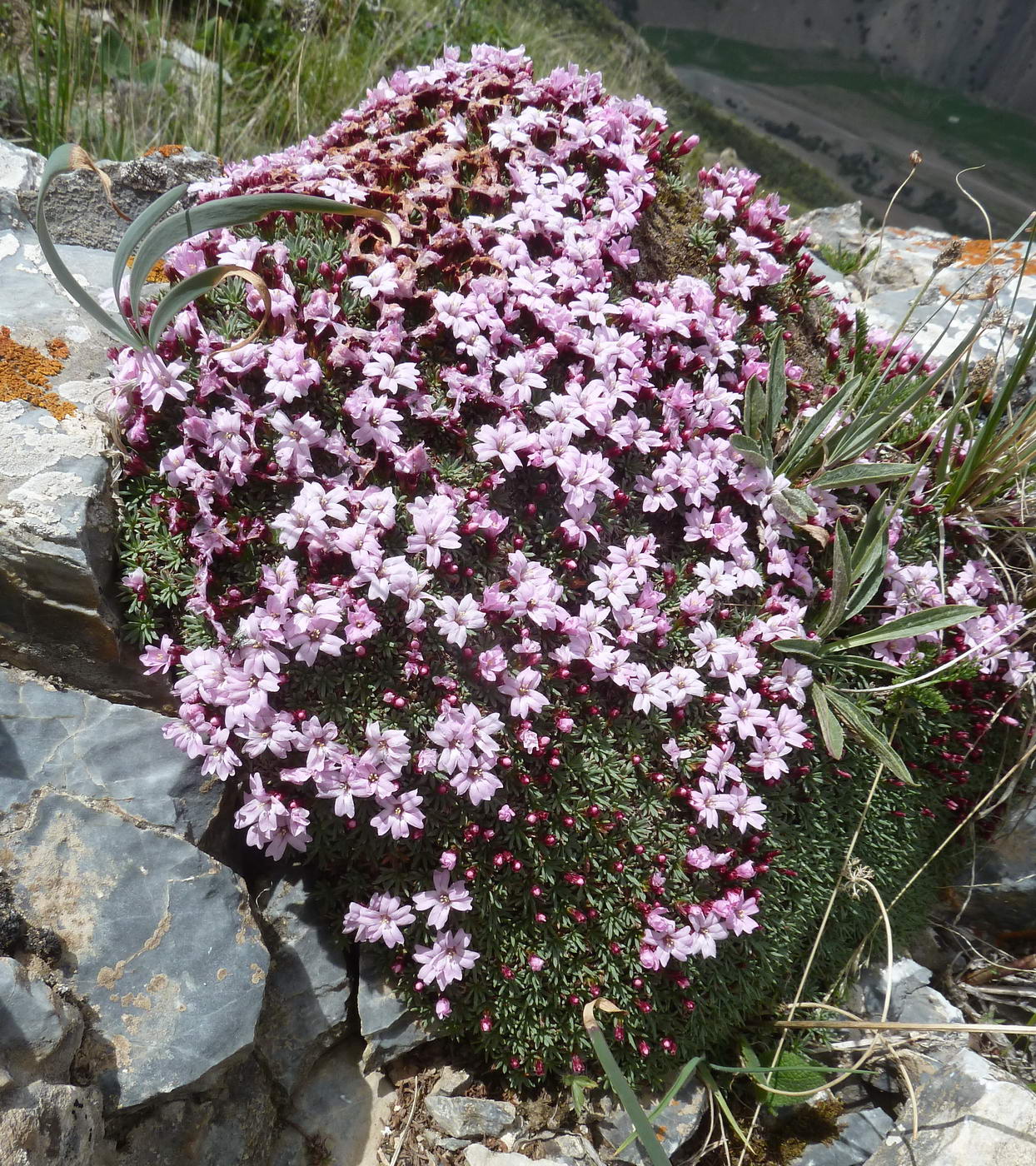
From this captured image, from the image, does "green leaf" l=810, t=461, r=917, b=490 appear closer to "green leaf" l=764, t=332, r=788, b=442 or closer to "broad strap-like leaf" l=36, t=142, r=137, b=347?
"green leaf" l=764, t=332, r=788, b=442

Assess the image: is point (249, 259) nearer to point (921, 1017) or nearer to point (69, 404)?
point (69, 404)

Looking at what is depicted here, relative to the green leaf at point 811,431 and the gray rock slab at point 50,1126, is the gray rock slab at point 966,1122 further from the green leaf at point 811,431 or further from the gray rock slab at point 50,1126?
the gray rock slab at point 50,1126

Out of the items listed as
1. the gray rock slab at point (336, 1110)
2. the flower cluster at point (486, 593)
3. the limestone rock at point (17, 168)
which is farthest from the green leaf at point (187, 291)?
the gray rock slab at point (336, 1110)

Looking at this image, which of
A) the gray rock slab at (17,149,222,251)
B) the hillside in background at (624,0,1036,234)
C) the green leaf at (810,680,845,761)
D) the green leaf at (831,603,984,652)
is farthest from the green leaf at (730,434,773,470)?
the hillside in background at (624,0,1036,234)

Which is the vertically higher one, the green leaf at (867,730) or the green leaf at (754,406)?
the green leaf at (754,406)

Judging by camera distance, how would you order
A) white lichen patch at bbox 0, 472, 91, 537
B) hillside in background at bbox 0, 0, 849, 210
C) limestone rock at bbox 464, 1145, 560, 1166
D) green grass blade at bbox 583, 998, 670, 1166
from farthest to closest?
hillside in background at bbox 0, 0, 849, 210 < limestone rock at bbox 464, 1145, 560, 1166 < white lichen patch at bbox 0, 472, 91, 537 < green grass blade at bbox 583, 998, 670, 1166

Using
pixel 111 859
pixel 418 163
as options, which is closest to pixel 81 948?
pixel 111 859

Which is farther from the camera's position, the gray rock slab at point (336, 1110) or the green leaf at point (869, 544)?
the green leaf at point (869, 544)
